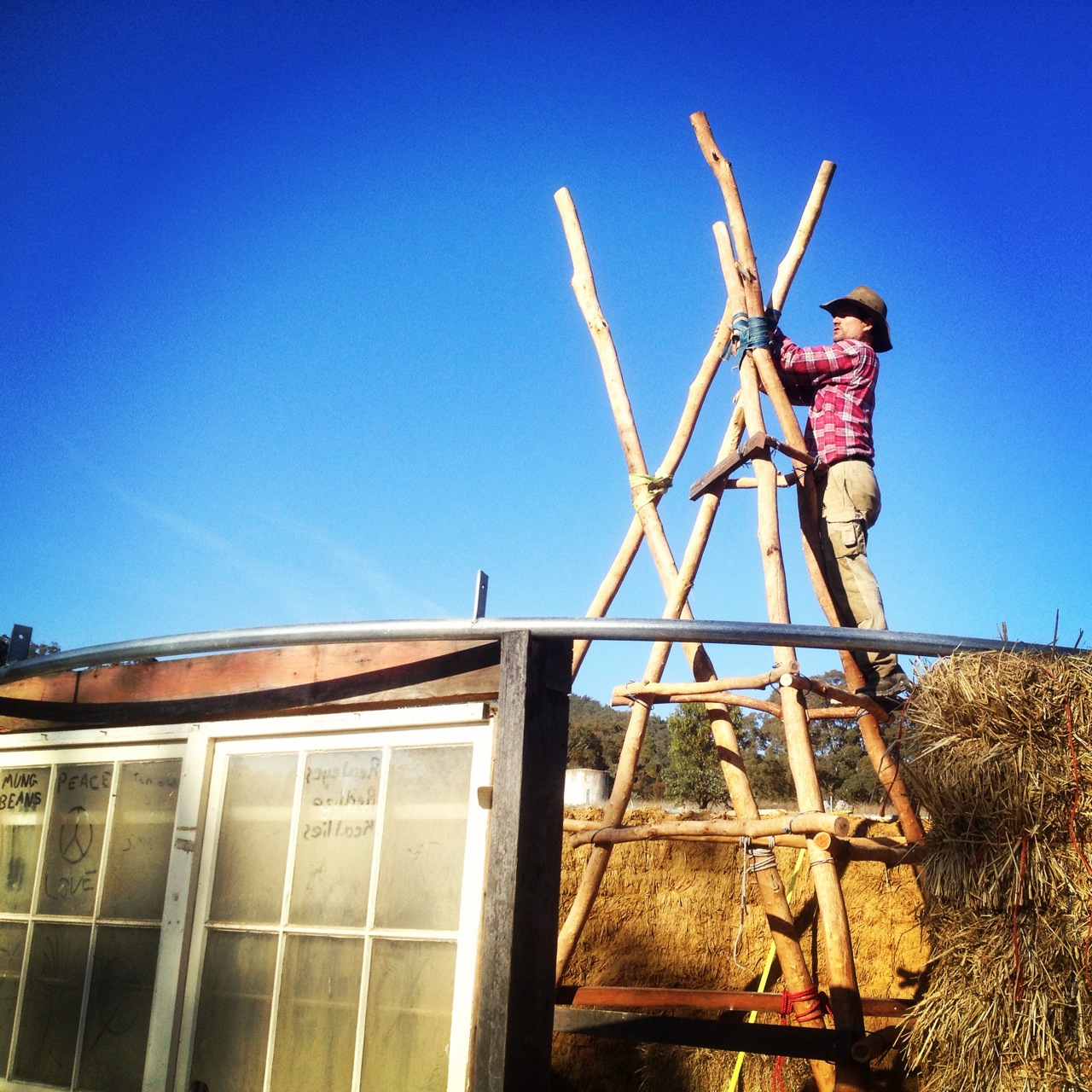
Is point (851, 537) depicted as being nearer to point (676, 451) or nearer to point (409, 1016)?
point (676, 451)

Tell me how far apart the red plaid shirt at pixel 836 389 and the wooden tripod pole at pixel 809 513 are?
4.0 inches

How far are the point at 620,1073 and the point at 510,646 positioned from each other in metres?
4.28

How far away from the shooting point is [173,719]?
3717 mm

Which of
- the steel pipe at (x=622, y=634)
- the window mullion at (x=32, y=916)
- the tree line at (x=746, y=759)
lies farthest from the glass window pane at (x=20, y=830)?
the tree line at (x=746, y=759)

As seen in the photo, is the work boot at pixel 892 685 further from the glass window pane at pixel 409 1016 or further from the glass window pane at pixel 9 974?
the glass window pane at pixel 9 974

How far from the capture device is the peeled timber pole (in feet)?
11.5

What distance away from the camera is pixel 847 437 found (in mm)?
4137

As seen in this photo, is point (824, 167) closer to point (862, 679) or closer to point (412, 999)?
point (862, 679)

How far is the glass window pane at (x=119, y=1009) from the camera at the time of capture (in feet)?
11.3

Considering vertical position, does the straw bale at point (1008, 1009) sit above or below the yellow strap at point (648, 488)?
below

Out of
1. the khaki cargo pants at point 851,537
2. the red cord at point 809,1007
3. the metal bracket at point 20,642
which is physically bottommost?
the red cord at point 809,1007

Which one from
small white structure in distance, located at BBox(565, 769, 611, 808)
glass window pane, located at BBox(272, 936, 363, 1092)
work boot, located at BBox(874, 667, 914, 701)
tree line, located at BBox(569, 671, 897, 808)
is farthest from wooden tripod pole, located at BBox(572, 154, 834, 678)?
tree line, located at BBox(569, 671, 897, 808)

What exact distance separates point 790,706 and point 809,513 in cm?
101

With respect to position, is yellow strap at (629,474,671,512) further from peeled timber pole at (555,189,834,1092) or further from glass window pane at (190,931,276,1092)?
glass window pane at (190,931,276,1092)
